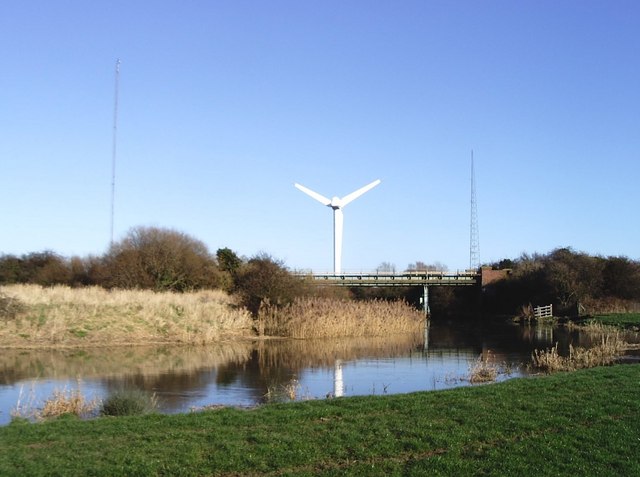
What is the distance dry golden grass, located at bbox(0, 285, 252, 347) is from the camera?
34656 mm

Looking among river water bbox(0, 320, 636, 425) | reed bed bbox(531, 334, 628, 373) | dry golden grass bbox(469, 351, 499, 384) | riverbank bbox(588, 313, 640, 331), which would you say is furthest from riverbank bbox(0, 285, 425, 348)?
dry golden grass bbox(469, 351, 499, 384)

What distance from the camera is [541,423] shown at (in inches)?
→ 501

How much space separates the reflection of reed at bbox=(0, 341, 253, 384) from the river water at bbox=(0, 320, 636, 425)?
0.13ft

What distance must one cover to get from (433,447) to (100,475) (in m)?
5.14

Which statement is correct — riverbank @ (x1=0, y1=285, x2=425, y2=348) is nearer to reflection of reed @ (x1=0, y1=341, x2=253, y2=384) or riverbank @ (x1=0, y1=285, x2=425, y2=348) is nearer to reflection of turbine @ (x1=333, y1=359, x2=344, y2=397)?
reflection of reed @ (x1=0, y1=341, x2=253, y2=384)

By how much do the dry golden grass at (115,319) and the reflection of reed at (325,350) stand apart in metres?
3.76

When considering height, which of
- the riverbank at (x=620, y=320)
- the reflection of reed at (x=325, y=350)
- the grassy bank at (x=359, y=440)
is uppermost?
the riverbank at (x=620, y=320)

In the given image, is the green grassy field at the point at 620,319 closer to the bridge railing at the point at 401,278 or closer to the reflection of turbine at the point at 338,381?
the bridge railing at the point at 401,278

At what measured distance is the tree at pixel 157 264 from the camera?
171 feet

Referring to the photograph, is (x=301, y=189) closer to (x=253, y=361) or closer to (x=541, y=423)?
(x=253, y=361)

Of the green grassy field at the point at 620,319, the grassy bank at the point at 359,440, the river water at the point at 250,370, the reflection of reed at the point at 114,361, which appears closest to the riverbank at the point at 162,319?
the river water at the point at 250,370

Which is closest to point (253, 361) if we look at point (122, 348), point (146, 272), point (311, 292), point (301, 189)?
point (122, 348)

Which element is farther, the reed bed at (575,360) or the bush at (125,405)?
the reed bed at (575,360)

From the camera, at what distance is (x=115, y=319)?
3819 centimetres
